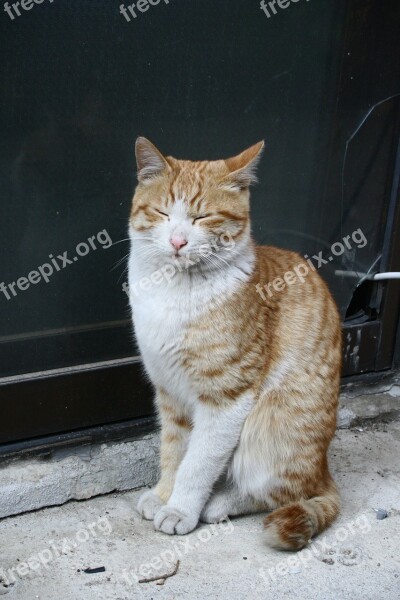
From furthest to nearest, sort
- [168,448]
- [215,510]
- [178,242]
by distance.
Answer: [168,448]
[215,510]
[178,242]

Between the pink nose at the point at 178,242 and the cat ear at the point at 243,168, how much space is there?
27 cm

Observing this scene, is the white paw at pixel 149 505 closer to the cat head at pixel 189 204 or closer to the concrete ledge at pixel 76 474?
the concrete ledge at pixel 76 474

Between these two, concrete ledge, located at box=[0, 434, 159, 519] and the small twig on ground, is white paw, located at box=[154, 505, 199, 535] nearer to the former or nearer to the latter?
the small twig on ground

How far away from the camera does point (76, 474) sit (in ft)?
9.33

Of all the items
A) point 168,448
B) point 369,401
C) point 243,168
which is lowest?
point 369,401

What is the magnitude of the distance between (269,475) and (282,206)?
124cm

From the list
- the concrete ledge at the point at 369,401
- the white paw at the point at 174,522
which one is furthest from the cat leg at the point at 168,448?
the concrete ledge at the point at 369,401

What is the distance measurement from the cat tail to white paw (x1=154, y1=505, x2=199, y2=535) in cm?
26

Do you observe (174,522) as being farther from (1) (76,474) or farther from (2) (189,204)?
(2) (189,204)

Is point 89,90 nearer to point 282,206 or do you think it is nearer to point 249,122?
point 249,122

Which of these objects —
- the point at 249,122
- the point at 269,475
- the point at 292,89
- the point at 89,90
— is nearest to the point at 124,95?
the point at 89,90

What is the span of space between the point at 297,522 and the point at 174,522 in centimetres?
41

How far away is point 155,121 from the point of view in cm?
293

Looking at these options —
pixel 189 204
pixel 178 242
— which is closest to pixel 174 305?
pixel 178 242
